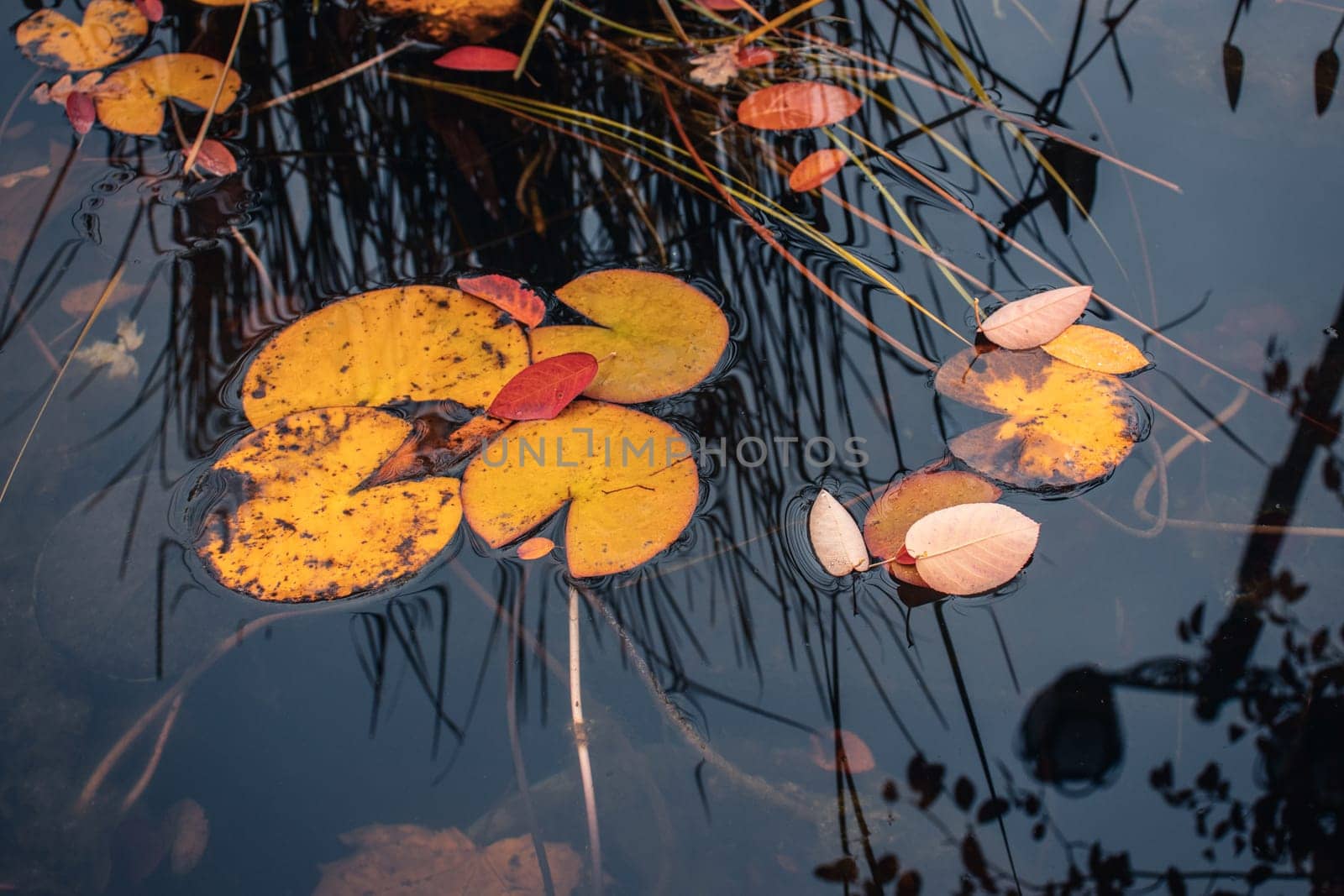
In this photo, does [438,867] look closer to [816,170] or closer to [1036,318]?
[1036,318]

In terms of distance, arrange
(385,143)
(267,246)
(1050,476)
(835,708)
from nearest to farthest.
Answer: (835,708) → (1050,476) → (267,246) → (385,143)

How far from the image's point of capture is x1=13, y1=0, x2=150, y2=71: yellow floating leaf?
2.35 meters

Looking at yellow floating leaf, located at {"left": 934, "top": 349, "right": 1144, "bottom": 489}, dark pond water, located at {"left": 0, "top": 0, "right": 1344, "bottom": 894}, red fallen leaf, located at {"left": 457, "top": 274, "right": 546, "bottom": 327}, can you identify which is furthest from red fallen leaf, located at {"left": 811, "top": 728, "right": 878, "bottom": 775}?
red fallen leaf, located at {"left": 457, "top": 274, "right": 546, "bottom": 327}

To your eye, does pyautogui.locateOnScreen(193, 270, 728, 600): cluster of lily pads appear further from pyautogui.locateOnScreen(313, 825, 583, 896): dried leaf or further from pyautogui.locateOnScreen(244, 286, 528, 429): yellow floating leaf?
pyautogui.locateOnScreen(313, 825, 583, 896): dried leaf

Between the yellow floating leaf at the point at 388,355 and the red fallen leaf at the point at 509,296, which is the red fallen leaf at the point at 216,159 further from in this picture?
the red fallen leaf at the point at 509,296

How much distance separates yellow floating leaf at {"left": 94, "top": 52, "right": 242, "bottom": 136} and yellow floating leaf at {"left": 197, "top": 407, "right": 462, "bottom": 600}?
1.10 m

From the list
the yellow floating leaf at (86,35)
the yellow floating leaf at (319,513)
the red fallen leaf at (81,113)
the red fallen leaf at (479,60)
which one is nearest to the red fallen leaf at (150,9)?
the yellow floating leaf at (86,35)

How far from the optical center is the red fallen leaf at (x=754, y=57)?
2312 mm

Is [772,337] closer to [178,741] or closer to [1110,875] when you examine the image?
[1110,875]

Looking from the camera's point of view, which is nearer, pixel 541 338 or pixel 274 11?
pixel 541 338

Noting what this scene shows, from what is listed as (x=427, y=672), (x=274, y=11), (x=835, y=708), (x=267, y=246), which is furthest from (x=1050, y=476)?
(x=274, y=11)

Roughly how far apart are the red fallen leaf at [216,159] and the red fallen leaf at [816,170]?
1.34 metres

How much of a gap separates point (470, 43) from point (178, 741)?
1.82m

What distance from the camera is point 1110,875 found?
1306 mm
